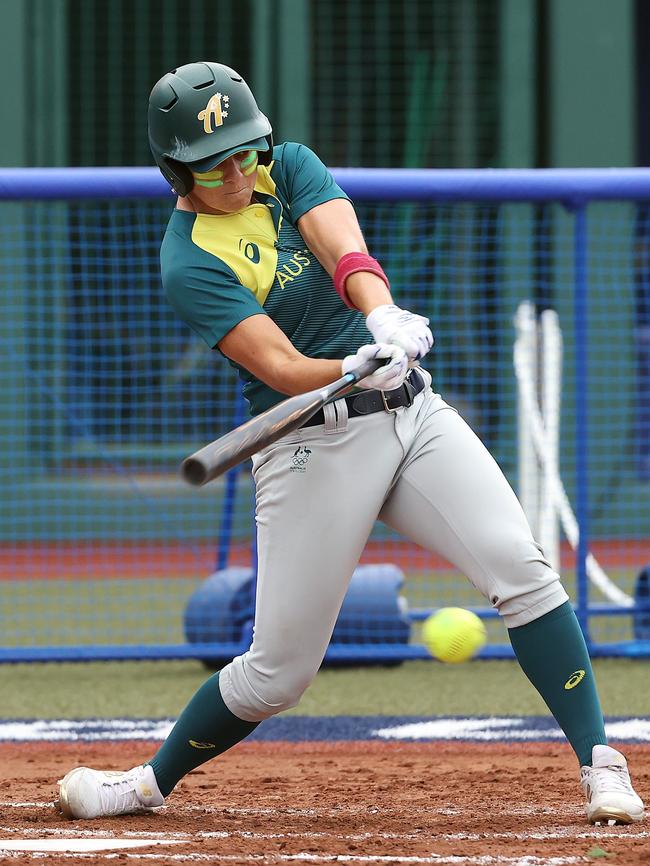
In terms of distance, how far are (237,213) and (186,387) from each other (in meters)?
6.66

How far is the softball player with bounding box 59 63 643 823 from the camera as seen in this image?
3.72 m

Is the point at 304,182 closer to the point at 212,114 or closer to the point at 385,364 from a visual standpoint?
the point at 212,114

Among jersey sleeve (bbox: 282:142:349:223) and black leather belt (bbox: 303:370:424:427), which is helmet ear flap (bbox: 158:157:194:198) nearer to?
jersey sleeve (bbox: 282:142:349:223)

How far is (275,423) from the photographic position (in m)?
3.53

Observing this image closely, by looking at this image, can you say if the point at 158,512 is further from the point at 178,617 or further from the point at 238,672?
the point at 238,672

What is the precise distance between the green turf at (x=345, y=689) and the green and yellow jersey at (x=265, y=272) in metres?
2.44

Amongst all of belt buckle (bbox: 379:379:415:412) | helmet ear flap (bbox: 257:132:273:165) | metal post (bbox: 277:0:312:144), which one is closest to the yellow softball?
belt buckle (bbox: 379:379:415:412)

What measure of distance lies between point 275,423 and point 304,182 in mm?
738

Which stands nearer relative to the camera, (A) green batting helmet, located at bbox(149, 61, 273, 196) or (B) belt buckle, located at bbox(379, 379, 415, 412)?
(A) green batting helmet, located at bbox(149, 61, 273, 196)

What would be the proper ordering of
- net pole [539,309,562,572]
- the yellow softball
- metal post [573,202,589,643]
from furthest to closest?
net pole [539,309,562,572] < metal post [573,202,589,643] < the yellow softball

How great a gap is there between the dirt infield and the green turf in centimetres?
65

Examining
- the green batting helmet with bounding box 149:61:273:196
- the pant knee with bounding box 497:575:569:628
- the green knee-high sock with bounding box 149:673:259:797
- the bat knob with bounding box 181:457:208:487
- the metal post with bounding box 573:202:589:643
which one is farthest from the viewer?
the metal post with bounding box 573:202:589:643

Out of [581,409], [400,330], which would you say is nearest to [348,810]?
[400,330]

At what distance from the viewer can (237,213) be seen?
3.86 m
